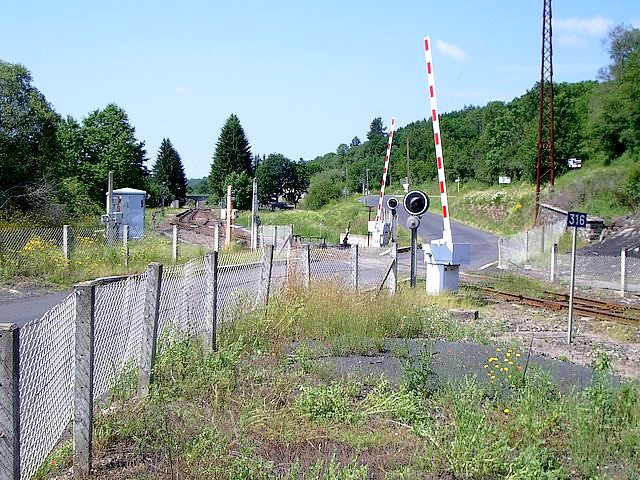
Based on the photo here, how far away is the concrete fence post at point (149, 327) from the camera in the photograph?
20.5ft

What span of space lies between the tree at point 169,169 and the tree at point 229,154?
19649 mm

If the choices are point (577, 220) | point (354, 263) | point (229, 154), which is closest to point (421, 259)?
point (354, 263)

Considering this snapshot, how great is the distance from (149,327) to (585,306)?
13764mm

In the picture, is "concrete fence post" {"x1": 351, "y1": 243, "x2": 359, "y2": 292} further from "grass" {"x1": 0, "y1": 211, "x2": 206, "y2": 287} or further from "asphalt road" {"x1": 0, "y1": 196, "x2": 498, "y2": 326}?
"grass" {"x1": 0, "y1": 211, "x2": 206, "y2": 287}

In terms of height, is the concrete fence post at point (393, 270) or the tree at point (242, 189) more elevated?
the tree at point (242, 189)

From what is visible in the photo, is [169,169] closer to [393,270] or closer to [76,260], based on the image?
[76,260]

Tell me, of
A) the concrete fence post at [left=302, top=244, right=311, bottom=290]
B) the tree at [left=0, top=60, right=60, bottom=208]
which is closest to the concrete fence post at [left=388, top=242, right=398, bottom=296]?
the concrete fence post at [left=302, top=244, right=311, bottom=290]

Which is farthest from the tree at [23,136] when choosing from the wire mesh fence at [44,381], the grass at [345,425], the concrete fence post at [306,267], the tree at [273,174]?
the tree at [273,174]

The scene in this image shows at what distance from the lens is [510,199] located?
5997 centimetres

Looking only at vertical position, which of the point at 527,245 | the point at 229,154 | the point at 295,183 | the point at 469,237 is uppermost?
the point at 229,154

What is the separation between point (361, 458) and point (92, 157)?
71856 millimetres

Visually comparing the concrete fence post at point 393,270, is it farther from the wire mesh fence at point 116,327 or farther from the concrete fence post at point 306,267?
the wire mesh fence at point 116,327

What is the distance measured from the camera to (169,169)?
137250 mm

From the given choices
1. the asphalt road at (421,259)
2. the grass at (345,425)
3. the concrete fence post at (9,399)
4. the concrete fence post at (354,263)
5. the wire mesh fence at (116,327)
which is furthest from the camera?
the concrete fence post at (354,263)
